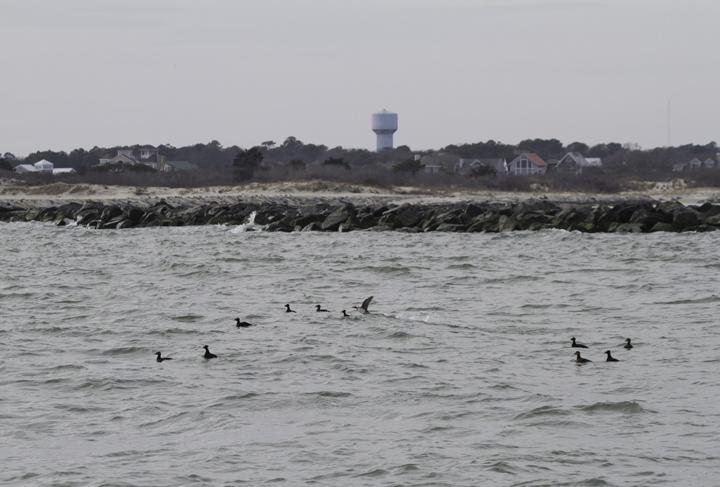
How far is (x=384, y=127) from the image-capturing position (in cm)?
12756

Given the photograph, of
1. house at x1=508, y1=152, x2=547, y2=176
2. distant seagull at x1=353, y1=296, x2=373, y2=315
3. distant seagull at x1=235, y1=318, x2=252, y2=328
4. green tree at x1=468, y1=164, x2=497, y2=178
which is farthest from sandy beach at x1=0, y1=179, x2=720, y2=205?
distant seagull at x1=235, y1=318, x2=252, y2=328

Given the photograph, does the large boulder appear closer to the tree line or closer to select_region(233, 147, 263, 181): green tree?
select_region(233, 147, 263, 181): green tree

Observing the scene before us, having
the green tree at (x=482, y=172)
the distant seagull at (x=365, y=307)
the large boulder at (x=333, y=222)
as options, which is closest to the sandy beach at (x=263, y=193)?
the green tree at (x=482, y=172)

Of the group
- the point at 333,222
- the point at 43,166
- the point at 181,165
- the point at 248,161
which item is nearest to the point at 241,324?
the point at 333,222

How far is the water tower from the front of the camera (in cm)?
12706

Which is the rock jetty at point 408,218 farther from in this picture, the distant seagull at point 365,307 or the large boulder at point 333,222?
the distant seagull at point 365,307

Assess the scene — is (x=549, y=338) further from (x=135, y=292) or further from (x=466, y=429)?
(x=135, y=292)

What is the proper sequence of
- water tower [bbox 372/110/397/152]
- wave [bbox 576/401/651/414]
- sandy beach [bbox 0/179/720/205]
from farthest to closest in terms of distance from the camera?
1. water tower [bbox 372/110/397/152]
2. sandy beach [bbox 0/179/720/205]
3. wave [bbox 576/401/651/414]

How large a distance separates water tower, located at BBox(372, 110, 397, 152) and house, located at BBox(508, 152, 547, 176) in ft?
116

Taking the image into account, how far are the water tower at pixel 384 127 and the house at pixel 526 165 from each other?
116ft

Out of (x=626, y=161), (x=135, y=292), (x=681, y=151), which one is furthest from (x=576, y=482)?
(x=681, y=151)

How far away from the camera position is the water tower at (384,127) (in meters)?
127

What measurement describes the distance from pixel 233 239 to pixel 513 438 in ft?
76.4

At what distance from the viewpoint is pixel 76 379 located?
9.97 metres
